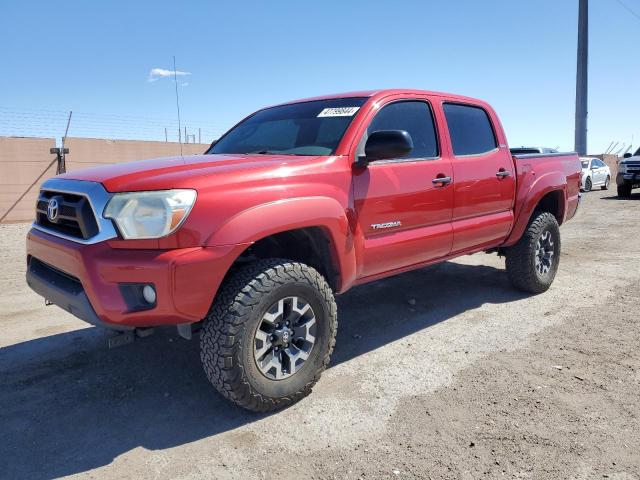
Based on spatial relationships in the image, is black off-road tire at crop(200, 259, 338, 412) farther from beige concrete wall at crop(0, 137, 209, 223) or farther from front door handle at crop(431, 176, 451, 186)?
beige concrete wall at crop(0, 137, 209, 223)

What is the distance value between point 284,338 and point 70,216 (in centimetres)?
137

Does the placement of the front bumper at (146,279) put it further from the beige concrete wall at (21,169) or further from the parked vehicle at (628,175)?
the parked vehicle at (628,175)

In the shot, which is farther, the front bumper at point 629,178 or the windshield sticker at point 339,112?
the front bumper at point 629,178

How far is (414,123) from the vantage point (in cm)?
393

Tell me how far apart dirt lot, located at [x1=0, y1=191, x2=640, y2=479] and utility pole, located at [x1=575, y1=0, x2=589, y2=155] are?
2689 centimetres

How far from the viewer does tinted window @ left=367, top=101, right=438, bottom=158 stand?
369 cm

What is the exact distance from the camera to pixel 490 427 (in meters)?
2.67

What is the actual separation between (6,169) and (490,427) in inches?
518

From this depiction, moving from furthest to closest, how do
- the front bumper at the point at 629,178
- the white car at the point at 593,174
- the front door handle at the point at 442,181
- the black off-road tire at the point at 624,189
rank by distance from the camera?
the white car at the point at 593,174
the black off-road tire at the point at 624,189
the front bumper at the point at 629,178
the front door handle at the point at 442,181

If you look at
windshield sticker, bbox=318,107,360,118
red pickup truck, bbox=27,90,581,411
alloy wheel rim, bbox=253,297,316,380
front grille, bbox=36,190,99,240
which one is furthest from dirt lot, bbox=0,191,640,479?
windshield sticker, bbox=318,107,360,118

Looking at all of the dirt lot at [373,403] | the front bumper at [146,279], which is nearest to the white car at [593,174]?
the dirt lot at [373,403]

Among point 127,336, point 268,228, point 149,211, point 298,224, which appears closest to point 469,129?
point 298,224

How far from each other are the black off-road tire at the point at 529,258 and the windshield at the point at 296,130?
247cm

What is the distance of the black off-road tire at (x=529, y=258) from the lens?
197 inches
